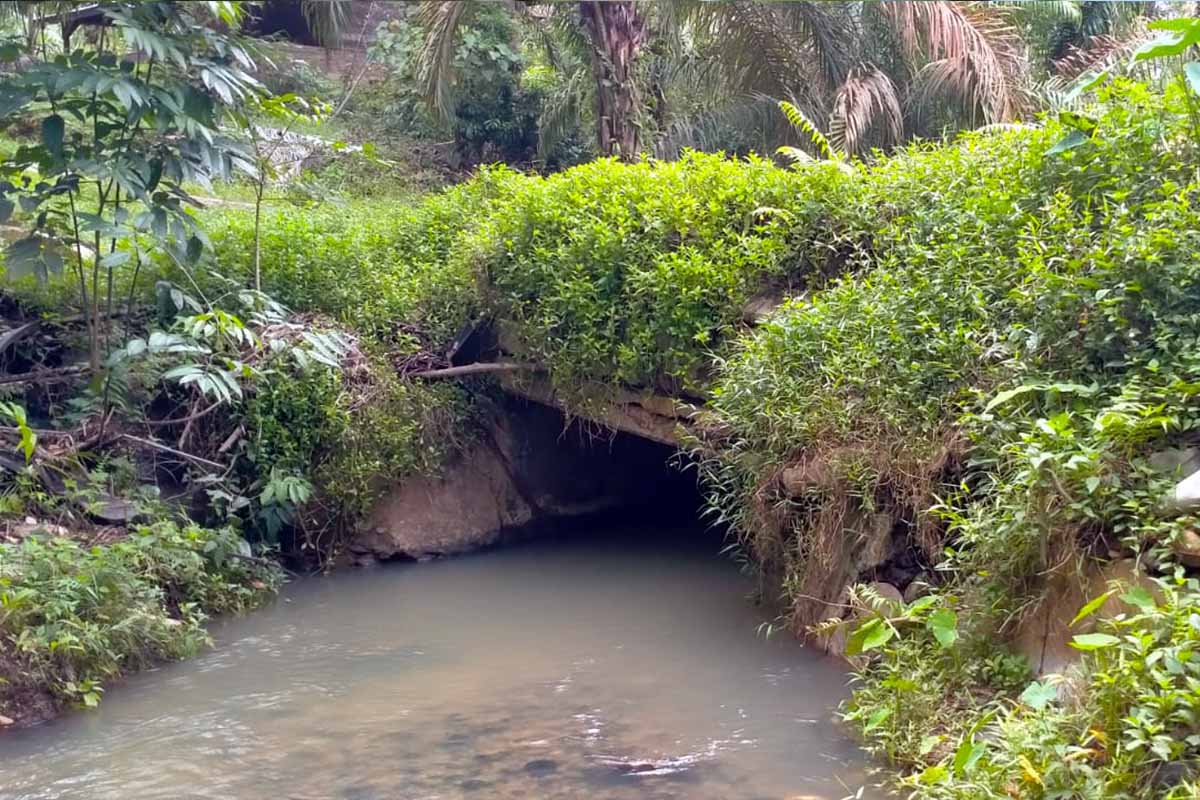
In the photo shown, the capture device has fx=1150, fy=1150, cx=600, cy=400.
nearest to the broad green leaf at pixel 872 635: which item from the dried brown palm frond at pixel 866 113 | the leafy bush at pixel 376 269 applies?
the leafy bush at pixel 376 269

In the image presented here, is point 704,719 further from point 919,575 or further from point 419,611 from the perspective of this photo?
point 419,611

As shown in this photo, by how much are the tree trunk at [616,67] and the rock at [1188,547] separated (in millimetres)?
7118

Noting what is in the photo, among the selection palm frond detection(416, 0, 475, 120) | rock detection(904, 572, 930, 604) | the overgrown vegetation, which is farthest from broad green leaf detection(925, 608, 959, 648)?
palm frond detection(416, 0, 475, 120)

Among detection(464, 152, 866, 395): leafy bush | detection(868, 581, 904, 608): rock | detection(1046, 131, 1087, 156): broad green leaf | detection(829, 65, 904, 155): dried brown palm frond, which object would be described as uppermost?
detection(829, 65, 904, 155): dried brown palm frond

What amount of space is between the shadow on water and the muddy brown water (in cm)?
1

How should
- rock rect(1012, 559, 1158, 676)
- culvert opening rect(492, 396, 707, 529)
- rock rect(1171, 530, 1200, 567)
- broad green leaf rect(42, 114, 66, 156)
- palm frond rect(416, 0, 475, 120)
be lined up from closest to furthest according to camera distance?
rock rect(1171, 530, 1200, 567) < rock rect(1012, 559, 1158, 676) < broad green leaf rect(42, 114, 66, 156) < culvert opening rect(492, 396, 707, 529) < palm frond rect(416, 0, 475, 120)

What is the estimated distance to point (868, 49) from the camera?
1104cm

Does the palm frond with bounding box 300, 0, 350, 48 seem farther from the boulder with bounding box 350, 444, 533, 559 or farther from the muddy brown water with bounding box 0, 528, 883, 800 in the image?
the muddy brown water with bounding box 0, 528, 883, 800

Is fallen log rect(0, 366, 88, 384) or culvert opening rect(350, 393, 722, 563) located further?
culvert opening rect(350, 393, 722, 563)

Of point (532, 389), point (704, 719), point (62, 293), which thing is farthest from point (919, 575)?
point (62, 293)

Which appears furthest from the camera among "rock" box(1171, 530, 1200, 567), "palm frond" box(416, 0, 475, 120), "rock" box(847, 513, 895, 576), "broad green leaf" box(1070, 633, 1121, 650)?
"palm frond" box(416, 0, 475, 120)

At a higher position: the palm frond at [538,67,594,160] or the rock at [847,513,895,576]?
the palm frond at [538,67,594,160]

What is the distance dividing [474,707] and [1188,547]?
307 cm

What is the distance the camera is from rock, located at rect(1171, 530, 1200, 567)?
3.85 m
